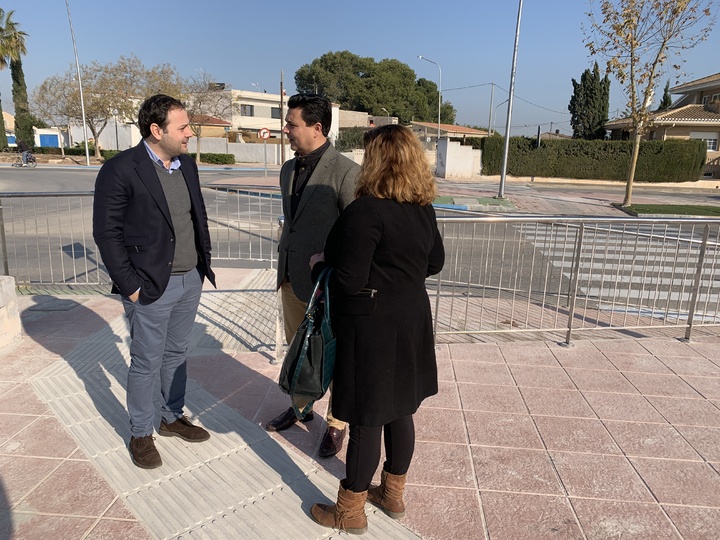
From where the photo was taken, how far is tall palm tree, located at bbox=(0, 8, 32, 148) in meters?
41.6

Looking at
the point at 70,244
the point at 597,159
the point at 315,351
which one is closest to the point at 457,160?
the point at 597,159

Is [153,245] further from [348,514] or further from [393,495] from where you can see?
[393,495]

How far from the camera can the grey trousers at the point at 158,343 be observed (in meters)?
2.80

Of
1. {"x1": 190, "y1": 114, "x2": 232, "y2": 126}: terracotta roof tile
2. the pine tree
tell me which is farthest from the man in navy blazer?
the pine tree

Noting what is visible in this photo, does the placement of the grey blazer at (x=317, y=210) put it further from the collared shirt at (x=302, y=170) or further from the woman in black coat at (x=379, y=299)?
the woman in black coat at (x=379, y=299)

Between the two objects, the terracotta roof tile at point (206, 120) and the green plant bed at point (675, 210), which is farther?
the terracotta roof tile at point (206, 120)

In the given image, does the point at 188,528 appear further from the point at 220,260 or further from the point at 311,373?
the point at 220,260

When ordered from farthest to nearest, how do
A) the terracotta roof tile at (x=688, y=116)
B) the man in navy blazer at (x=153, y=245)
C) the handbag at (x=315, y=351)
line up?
the terracotta roof tile at (x=688, y=116) < the man in navy blazer at (x=153, y=245) < the handbag at (x=315, y=351)

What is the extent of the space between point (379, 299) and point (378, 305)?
0.03 metres

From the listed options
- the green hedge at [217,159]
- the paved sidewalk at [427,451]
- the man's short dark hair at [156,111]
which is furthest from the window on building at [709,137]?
the man's short dark hair at [156,111]

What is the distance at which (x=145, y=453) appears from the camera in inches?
114

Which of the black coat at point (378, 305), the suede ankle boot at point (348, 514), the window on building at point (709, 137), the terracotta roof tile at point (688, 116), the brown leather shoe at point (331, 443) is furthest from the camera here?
the window on building at point (709, 137)

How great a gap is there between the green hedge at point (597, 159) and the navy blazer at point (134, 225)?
117 feet

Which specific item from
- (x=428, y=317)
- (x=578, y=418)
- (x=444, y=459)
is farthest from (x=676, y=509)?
(x=428, y=317)
